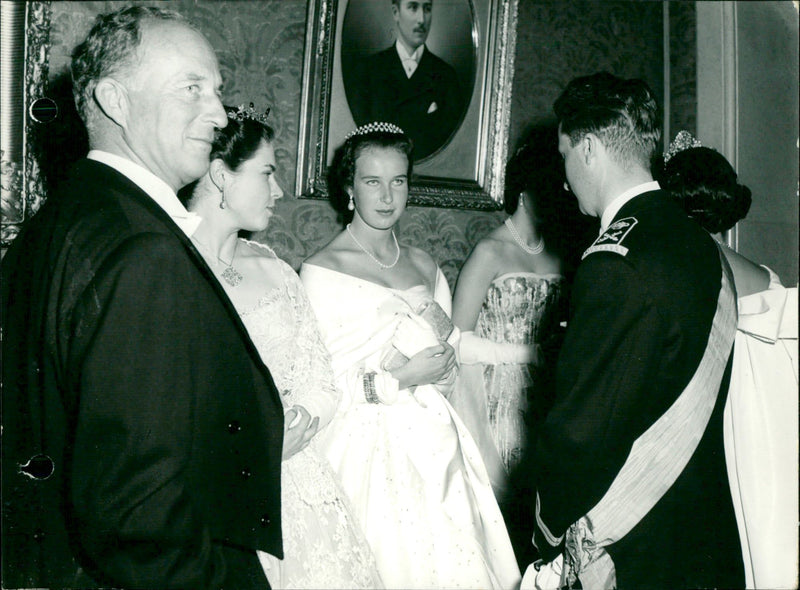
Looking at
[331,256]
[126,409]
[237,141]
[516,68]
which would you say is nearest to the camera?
[126,409]

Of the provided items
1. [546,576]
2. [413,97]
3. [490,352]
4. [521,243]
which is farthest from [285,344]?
[413,97]

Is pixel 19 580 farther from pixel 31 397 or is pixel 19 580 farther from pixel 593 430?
pixel 593 430

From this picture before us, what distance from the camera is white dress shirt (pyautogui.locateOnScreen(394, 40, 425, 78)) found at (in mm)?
3615

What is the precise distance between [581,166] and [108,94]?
130 centimetres

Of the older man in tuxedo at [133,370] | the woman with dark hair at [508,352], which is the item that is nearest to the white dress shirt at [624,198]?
the older man in tuxedo at [133,370]

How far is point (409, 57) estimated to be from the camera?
12.0 feet

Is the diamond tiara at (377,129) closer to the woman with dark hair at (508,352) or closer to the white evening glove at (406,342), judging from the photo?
the woman with dark hair at (508,352)

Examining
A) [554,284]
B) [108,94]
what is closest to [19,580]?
[108,94]

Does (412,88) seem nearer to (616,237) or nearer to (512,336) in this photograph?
(512,336)

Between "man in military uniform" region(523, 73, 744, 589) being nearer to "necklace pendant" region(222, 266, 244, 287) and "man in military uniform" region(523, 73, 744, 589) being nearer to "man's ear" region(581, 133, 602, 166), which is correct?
"man's ear" region(581, 133, 602, 166)

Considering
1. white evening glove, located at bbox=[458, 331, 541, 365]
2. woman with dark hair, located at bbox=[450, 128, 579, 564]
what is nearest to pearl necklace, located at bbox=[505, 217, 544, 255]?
woman with dark hair, located at bbox=[450, 128, 579, 564]

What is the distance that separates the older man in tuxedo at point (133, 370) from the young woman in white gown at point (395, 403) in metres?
1.29

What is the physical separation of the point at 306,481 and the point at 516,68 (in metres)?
2.77

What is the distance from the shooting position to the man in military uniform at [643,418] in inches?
72.8
